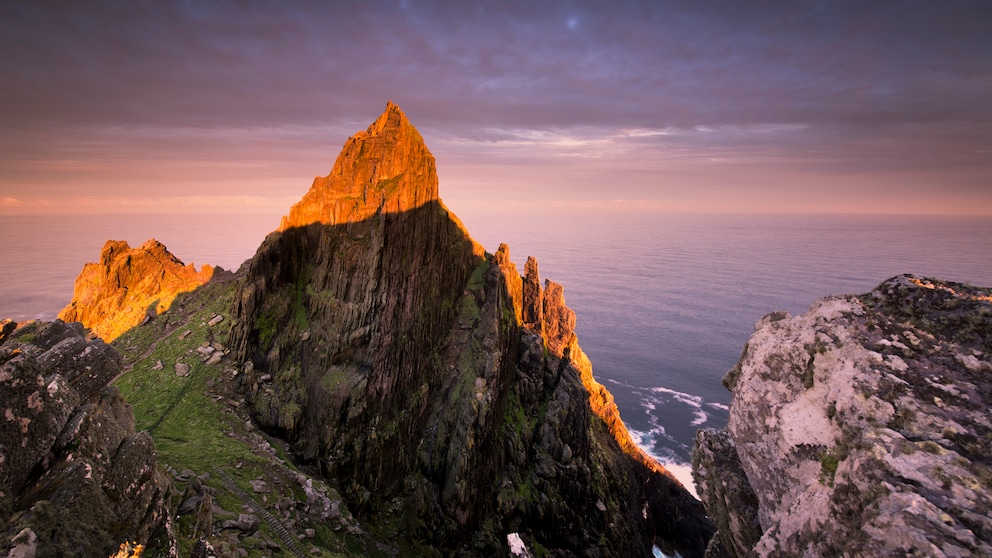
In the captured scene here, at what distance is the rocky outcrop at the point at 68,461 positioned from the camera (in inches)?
406

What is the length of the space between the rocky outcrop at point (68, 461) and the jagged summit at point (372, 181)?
77.2ft

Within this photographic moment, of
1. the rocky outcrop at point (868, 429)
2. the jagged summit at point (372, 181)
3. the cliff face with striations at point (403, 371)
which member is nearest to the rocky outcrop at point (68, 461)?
the rocky outcrop at point (868, 429)

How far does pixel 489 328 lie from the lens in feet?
136

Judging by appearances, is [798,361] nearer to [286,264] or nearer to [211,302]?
[286,264]

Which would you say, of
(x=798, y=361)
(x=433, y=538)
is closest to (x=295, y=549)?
(x=433, y=538)

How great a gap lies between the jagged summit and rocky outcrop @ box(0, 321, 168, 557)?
926 inches

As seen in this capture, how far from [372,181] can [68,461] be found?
29513mm

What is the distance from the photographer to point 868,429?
9.60 m

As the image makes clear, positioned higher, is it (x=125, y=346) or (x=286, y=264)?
(x=286, y=264)

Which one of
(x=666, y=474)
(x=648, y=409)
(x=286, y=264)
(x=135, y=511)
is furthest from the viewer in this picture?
(x=648, y=409)

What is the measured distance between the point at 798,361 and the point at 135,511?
20832mm

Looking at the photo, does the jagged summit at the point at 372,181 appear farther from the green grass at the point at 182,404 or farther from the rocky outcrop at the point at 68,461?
the rocky outcrop at the point at 68,461

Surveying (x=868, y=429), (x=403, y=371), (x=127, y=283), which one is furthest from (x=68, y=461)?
(x=127, y=283)

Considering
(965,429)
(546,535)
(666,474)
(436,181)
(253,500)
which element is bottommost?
(666,474)
